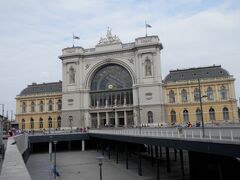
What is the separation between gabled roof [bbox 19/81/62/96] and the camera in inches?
4129

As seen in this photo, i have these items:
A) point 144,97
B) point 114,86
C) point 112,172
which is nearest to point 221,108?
point 144,97

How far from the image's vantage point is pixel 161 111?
80.2 m

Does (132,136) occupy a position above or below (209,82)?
below

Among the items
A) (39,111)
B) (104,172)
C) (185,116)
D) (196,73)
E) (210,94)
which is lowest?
(104,172)

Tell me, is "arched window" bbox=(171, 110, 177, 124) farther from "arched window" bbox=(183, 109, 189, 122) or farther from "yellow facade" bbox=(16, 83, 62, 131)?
"yellow facade" bbox=(16, 83, 62, 131)

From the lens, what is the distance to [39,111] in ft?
333

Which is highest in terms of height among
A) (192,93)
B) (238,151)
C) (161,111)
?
(192,93)

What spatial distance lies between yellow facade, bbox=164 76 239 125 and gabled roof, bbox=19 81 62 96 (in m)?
42.5

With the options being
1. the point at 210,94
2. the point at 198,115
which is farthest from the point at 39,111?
the point at 210,94

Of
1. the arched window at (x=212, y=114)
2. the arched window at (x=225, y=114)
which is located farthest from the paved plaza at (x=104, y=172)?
the arched window at (x=225, y=114)

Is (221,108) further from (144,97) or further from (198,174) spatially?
(198,174)

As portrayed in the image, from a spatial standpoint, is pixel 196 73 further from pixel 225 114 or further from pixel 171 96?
pixel 225 114

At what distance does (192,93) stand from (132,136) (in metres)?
51.9

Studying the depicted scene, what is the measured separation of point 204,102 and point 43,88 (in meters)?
59.9
